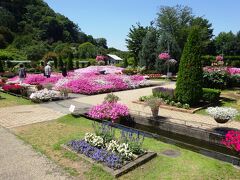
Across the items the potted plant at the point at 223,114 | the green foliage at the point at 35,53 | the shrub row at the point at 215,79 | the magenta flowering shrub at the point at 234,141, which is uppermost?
the green foliage at the point at 35,53

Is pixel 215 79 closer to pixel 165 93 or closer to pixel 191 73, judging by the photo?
pixel 165 93

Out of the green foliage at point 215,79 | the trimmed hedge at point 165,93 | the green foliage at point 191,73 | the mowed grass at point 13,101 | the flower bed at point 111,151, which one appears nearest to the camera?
the flower bed at point 111,151

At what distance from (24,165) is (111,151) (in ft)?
5.86

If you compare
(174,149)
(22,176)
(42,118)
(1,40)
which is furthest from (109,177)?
(1,40)

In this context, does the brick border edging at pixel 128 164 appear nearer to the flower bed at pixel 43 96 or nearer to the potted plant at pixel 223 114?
the potted plant at pixel 223 114

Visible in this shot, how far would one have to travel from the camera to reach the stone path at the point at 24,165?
17.1ft

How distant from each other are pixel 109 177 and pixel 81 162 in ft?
3.09

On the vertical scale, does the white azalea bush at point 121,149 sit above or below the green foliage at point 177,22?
below

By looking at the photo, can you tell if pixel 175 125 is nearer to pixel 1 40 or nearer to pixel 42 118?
pixel 42 118

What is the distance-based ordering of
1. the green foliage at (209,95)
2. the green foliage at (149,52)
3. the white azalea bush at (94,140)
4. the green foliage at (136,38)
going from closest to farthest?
the white azalea bush at (94,140)
the green foliage at (209,95)
the green foliage at (149,52)
the green foliage at (136,38)

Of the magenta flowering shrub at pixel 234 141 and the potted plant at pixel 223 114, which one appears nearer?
the magenta flowering shrub at pixel 234 141

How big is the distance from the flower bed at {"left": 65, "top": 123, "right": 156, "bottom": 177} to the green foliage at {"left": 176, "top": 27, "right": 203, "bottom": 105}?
18.6 feet

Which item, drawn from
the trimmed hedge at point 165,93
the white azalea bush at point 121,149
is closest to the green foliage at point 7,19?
the trimmed hedge at point 165,93

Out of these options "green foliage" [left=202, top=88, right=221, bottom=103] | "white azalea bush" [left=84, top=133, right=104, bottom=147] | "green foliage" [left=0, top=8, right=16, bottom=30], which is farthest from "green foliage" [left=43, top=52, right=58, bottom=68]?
"green foliage" [left=0, top=8, right=16, bottom=30]
